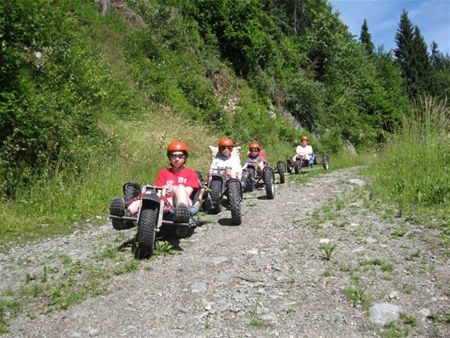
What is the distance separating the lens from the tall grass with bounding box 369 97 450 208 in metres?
6.99

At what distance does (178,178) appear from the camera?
6.54m

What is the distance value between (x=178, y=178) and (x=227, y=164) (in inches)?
110

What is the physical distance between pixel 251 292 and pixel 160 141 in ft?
26.9

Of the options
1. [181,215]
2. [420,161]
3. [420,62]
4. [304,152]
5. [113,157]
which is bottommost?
[181,215]

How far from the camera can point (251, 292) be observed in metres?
3.96

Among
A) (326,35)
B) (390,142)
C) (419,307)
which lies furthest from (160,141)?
(326,35)

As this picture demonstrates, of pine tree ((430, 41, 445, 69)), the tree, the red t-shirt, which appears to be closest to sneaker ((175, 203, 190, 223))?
the red t-shirt

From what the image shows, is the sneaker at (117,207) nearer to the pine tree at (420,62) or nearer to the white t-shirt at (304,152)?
the white t-shirt at (304,152)

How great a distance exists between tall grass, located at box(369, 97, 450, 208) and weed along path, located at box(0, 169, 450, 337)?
0.95m

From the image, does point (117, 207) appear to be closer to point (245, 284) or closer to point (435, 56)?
point (245, 284)

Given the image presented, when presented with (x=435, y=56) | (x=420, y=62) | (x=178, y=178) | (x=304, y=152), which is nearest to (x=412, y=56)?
(x=420, y=62)

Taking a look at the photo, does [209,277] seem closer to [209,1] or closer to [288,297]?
[288,297]

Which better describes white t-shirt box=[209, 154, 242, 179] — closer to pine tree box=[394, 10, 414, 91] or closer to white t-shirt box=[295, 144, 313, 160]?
white t-shirt box=[295, 144, 313, 160]

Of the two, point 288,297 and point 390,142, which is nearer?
point 288,297
